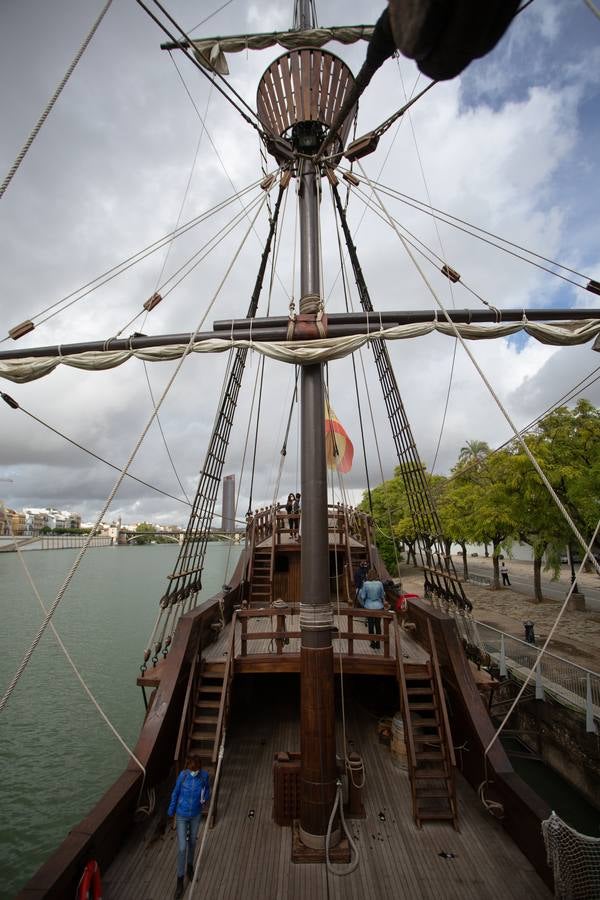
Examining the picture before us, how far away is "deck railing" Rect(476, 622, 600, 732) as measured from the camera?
793 centimetres

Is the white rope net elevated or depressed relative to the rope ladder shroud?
depressed

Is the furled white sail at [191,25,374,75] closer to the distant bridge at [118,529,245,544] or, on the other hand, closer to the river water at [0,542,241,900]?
the distant bridge at [118,529,245,544]

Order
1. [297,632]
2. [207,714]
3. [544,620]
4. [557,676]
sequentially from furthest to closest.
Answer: [544,620]
[557,676]
[297,632]
[207,714]

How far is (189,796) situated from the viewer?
4.07m

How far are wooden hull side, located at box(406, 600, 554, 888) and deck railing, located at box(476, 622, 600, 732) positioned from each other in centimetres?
361

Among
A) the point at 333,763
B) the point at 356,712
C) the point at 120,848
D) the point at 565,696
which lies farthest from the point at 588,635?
the point at 120,848

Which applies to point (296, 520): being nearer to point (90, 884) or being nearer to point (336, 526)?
point (336, 526)

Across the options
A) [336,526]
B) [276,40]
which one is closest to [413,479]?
[336,526]

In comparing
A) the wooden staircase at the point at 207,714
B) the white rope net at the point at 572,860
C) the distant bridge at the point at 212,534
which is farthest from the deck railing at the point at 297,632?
the distant bridge at the point at 212,534

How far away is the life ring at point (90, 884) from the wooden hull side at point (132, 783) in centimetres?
7

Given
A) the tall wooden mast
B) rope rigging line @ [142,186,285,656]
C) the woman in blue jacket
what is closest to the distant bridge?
rope rigging line @ [142,186,285,656]

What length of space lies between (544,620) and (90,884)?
55.1ft

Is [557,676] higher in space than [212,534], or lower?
lower

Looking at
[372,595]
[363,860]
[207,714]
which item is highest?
[372,595]
